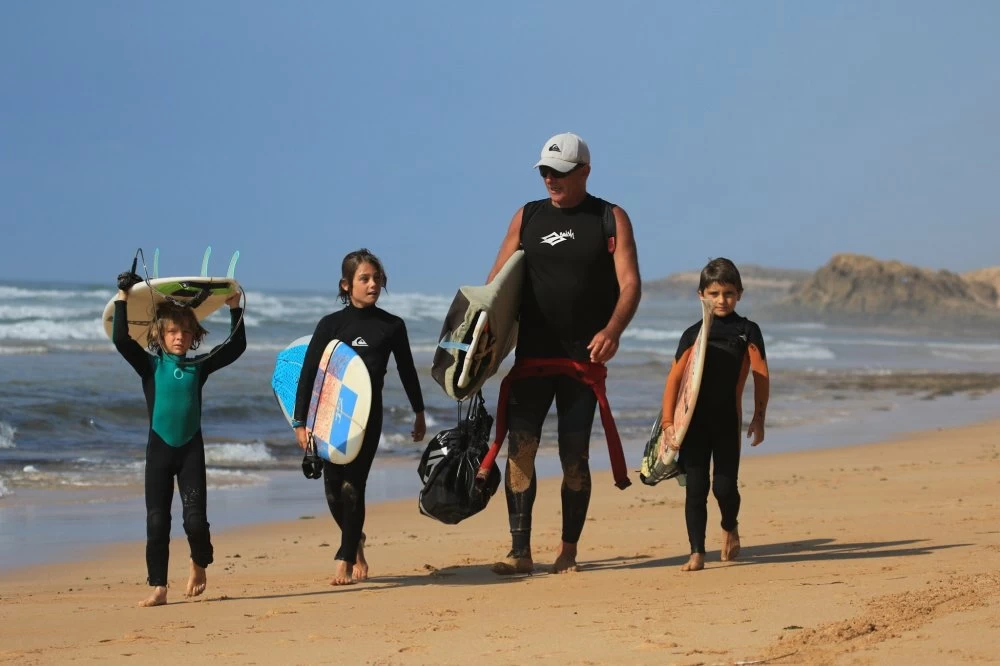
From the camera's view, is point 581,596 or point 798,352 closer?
point 581,596

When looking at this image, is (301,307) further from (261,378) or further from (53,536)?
(53,536)

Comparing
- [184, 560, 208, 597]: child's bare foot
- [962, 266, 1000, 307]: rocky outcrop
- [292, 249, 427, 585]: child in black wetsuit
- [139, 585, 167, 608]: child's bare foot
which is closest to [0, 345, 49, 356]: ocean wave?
[292, 249, 427, 585]: child in black wetsuit

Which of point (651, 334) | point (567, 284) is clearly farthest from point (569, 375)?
point (651, 334)

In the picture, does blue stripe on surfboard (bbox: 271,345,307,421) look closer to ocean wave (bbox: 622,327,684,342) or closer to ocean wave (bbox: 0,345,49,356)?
ocean wave (bbox: 0,345,49,356)

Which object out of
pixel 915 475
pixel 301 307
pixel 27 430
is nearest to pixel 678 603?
pixel 915 475

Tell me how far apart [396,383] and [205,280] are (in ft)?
47.0

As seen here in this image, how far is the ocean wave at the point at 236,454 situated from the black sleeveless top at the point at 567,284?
6198 millimetres

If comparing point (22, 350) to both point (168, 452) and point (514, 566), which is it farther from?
point (514, 566)

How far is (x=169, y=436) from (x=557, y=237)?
1991 mm

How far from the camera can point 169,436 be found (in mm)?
5605

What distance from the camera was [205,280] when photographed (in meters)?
6.06

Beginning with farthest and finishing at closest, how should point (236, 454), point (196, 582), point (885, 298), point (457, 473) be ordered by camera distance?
1. point (885, 298)
2. point (236, 454)
3. point (457, 473)
4. point (196, 582)

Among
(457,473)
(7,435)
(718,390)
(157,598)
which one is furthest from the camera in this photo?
(7,435)

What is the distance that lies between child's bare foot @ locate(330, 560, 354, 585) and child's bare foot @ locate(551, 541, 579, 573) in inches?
38.3
